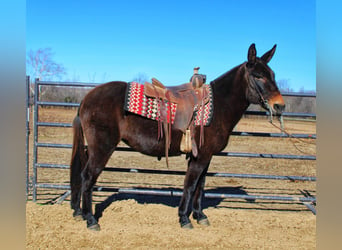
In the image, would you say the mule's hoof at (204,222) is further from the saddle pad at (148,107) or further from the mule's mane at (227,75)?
A: the mule's mane at (227,75)

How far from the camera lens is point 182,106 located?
3.65 metres

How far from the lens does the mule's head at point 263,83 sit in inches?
136

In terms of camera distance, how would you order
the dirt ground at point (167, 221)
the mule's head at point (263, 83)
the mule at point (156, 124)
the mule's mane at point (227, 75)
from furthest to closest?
the mule's mane at point (227, 75)
the mule at point (156, 124)
the mule's head at point (263, 83)
the dirt ground at point (167, 221)

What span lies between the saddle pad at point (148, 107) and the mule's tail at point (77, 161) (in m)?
0.90

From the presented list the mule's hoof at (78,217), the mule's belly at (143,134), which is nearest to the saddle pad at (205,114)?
the mule's belly at (143,134)

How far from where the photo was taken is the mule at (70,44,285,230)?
357cm

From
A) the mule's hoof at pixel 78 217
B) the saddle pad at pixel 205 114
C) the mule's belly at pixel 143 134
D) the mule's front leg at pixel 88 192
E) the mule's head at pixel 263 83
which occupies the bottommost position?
the mule's hoof at pixel 78 217

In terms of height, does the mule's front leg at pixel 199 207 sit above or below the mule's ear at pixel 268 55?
below

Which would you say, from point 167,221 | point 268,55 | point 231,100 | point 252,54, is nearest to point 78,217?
point 167,221

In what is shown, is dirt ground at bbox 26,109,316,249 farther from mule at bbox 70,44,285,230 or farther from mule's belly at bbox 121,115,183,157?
mule's belly at bbox 121,115,183,157

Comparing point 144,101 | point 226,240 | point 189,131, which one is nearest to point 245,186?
point 226,240

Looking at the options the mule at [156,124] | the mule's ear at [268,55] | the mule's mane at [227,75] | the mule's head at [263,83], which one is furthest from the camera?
the mule's mane at [227,75]

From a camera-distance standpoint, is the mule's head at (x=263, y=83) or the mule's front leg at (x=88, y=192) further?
the mule's front leg at (x=88, y=192)
